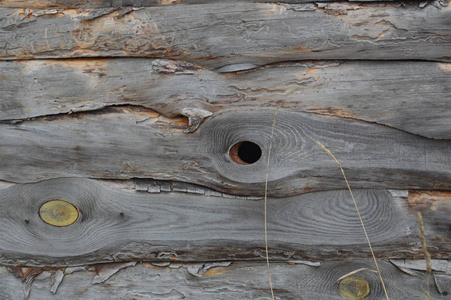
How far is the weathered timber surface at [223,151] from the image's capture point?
1.82 meters

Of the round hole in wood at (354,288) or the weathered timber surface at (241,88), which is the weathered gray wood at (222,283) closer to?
the round hole in wood at (354,288)

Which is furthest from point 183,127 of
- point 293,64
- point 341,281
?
point 341,281

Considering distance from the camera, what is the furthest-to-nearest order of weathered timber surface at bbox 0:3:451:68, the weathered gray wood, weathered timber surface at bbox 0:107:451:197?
the weathered gray wood < weathered timber surface at bbox 0:107:451:197 < weathered timber surface at bbox 0:3:451:68

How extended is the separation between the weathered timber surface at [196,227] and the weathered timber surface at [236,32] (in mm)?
566

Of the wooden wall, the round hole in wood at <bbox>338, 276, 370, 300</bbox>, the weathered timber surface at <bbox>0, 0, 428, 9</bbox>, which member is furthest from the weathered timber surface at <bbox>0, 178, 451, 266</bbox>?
the weathered timber surface at <bbox>0, 0, 428, 9</bbox>

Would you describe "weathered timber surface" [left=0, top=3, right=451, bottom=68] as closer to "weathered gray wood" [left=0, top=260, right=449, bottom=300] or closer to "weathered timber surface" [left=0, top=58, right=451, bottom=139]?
"weathered timber surface" [left=0, top=58, right=451, bottom=139]

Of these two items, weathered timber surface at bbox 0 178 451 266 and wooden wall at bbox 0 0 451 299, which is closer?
wooden wall at bbox 0 0 451 299

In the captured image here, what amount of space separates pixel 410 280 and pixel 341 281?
291mm

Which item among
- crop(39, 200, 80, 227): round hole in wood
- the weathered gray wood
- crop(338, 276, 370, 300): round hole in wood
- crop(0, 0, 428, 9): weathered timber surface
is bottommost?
crop(338, 276, 370, 300): round hole in wood

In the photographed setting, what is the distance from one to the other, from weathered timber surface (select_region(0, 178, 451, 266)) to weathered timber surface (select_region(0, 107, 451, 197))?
70mm

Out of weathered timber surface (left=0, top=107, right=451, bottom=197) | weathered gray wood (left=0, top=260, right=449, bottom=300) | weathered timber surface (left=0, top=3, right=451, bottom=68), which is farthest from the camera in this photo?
weathered gray wood (left=0, top=260, right=449, bottom=300)

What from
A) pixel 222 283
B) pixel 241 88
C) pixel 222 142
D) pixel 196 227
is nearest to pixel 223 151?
Result: pixel 222 142

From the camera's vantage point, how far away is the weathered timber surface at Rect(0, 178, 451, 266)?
6.27 ft

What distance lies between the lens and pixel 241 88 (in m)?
1.82
